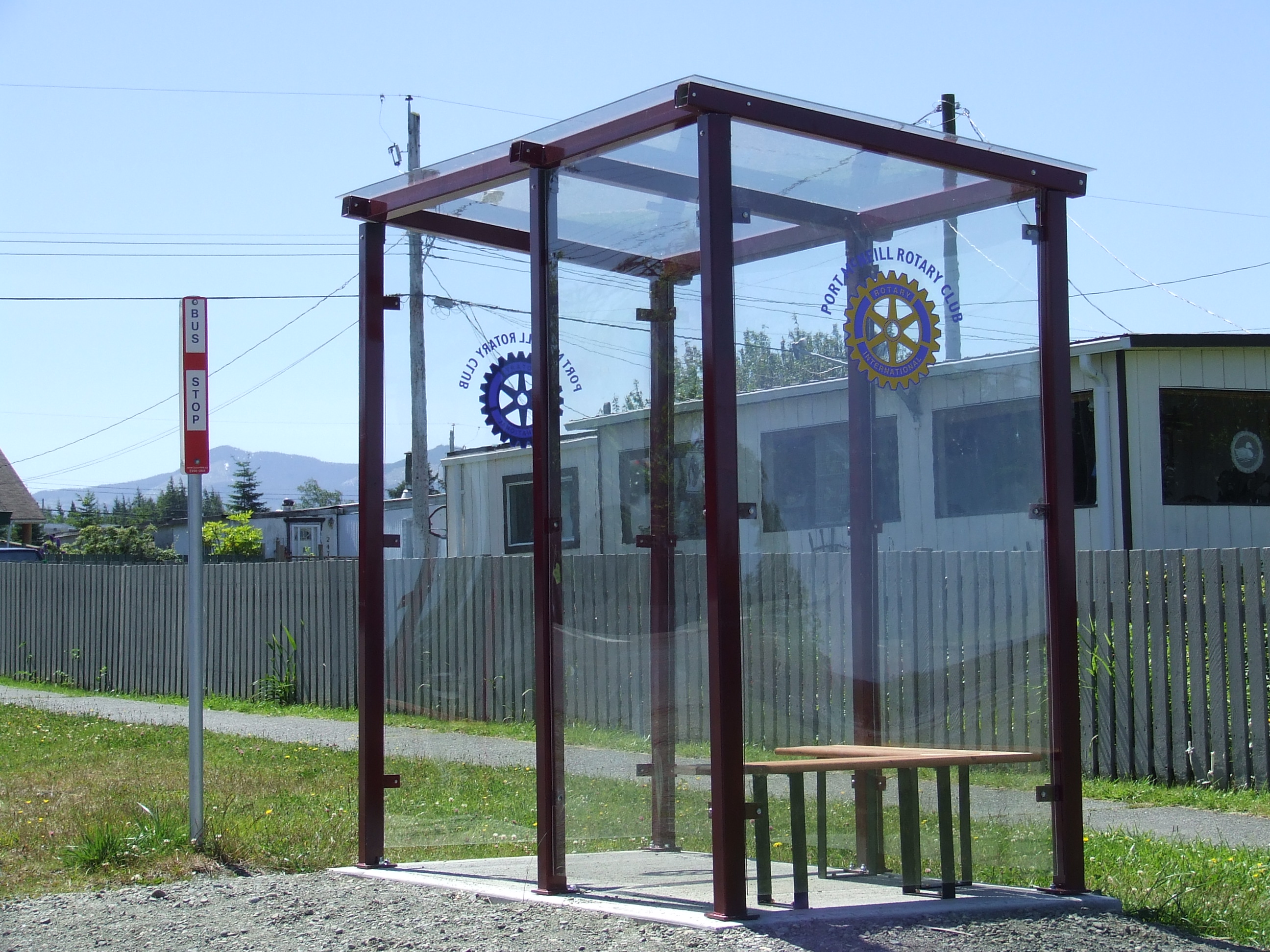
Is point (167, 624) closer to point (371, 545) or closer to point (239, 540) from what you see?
point (371, 545)

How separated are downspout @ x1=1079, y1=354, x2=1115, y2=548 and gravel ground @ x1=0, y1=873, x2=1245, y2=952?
7.55 meters

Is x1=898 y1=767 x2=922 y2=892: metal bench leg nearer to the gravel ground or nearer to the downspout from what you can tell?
the gravel ground

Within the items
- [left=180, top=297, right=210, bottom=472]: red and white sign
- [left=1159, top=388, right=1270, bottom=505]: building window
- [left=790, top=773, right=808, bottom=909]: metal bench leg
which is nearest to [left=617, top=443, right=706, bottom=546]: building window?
[left=790, top=773, right=808, bottom=909]: metal bench leg

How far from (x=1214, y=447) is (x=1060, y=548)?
772 centimetres

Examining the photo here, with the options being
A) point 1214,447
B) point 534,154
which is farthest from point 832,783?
point 1214,447

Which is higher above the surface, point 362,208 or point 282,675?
point 362,208

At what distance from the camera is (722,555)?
181 inches

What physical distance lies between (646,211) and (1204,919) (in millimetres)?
3491

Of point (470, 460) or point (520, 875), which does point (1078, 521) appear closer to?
point (470, 460)

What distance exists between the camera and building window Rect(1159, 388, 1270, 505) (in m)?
12.1

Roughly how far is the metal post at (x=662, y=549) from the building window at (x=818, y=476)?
0.63 metres

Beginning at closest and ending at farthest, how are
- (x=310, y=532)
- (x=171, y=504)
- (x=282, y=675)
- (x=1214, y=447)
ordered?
(x=1214, y=447)
(x=282, y=675)
(x=310, y=532)
(x=171, y=504)

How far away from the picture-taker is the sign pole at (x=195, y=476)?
6.58 meters

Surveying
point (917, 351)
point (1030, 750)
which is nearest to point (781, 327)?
point (917, 351)
